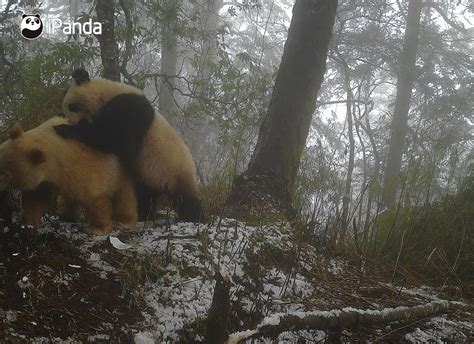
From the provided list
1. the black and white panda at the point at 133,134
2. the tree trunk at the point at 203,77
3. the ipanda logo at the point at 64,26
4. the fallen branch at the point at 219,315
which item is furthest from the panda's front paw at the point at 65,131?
the ipanda logo at the point at 64,26

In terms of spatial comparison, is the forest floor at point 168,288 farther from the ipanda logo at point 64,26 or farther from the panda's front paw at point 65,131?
the ipanda logo at point 64,26

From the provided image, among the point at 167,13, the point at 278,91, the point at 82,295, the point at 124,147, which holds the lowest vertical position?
the point at 82,295

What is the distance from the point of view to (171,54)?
51.1 ft

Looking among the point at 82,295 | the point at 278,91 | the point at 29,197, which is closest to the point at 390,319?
the point at 82,295

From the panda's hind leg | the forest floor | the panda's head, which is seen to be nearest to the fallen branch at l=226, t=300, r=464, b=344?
the forest floor

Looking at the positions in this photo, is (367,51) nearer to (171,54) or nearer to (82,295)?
(171,54)

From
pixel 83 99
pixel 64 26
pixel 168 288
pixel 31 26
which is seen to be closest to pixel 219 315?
pixel 168 288

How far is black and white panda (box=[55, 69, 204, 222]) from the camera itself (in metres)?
3.79

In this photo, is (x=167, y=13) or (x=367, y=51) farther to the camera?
(x=367, y=51)

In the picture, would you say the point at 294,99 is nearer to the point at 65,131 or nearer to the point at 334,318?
the point at 65,131

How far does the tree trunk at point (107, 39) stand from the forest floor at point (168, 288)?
2.37 meters

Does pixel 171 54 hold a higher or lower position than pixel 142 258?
higher

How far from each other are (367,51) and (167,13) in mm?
9503

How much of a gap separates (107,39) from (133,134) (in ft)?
6.69
